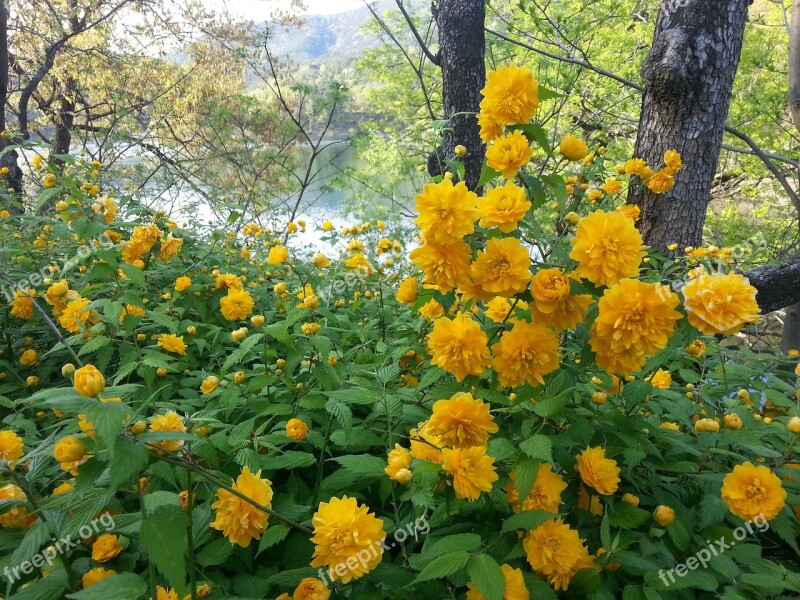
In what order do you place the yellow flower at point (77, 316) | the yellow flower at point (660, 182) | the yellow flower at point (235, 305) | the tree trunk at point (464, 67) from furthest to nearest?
1. the tree trunk at point (464, 67)
2. the yellow flower at point (660, 182)
3. the yellow flower at point (235, 305)
4. the yellow flower at point (77, 316)

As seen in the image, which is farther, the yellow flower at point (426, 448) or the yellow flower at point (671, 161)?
the yellow flower at point (671, 161)

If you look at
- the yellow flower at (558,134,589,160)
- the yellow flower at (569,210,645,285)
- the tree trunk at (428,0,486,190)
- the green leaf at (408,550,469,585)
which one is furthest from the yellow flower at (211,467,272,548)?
the tree trunk at (428,0,486,190)

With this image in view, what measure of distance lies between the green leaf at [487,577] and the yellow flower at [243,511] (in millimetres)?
438

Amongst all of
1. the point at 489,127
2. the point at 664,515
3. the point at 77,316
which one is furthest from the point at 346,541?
the point at 77,316

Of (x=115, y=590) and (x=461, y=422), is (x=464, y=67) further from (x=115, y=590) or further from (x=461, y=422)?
(x=115, y=590)

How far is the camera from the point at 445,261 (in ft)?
3.25

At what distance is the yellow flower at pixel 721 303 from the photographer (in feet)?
2.73

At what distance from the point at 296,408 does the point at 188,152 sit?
9.55 meters

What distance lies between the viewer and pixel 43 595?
929mm

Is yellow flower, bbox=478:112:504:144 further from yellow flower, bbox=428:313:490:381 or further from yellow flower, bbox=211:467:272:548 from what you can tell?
yellow flower, bbox=211:467:272:548

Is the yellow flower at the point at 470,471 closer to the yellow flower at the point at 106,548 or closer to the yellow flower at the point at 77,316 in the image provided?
the yellow flower at the point at 106,548

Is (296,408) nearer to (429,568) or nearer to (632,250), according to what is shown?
(429,568)

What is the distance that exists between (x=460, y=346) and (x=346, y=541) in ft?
1.47

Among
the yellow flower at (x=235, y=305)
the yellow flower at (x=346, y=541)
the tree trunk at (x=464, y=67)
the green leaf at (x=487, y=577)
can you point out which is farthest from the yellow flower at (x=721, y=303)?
the tree trunk at (x=464, y=67)
